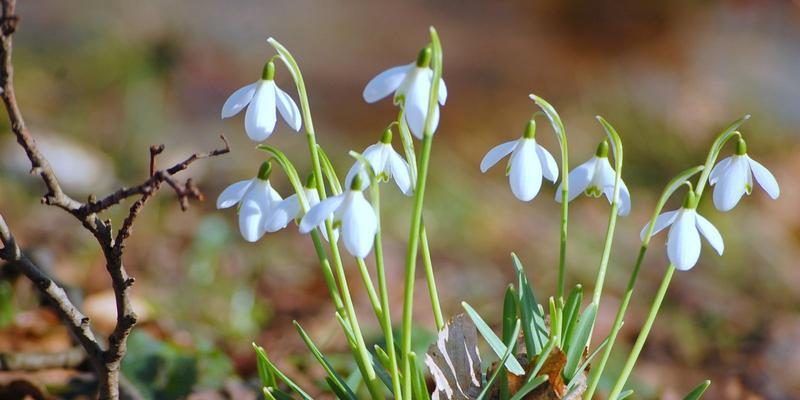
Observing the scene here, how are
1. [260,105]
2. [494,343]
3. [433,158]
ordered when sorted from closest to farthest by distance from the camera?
[260,105] < [494,343] < [433,158]

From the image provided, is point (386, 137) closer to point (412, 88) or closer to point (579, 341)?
point (412, 88)

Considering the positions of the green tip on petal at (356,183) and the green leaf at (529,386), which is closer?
the green tip on petal at (356,183)

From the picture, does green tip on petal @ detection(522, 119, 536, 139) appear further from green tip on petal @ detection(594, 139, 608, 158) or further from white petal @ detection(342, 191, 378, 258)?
white petal @ detection(342, 191, 378, 258)

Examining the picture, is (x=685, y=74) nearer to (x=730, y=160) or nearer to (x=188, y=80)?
(x=188, y=80)

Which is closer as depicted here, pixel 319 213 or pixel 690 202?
pixel 319 213

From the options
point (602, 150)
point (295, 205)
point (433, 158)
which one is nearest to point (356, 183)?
point (295, 205)

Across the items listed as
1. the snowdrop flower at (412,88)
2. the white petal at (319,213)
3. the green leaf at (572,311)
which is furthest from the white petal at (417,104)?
the green leaf at (572,311)

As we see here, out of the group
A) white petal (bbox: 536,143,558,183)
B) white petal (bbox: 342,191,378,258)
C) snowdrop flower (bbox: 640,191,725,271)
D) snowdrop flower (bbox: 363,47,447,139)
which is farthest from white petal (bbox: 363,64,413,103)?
snowdrop flower (bbox: 640,191,725,271)

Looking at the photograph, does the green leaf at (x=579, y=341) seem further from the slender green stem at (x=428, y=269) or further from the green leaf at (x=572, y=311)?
the slender green stem at (x=428, y=269)
